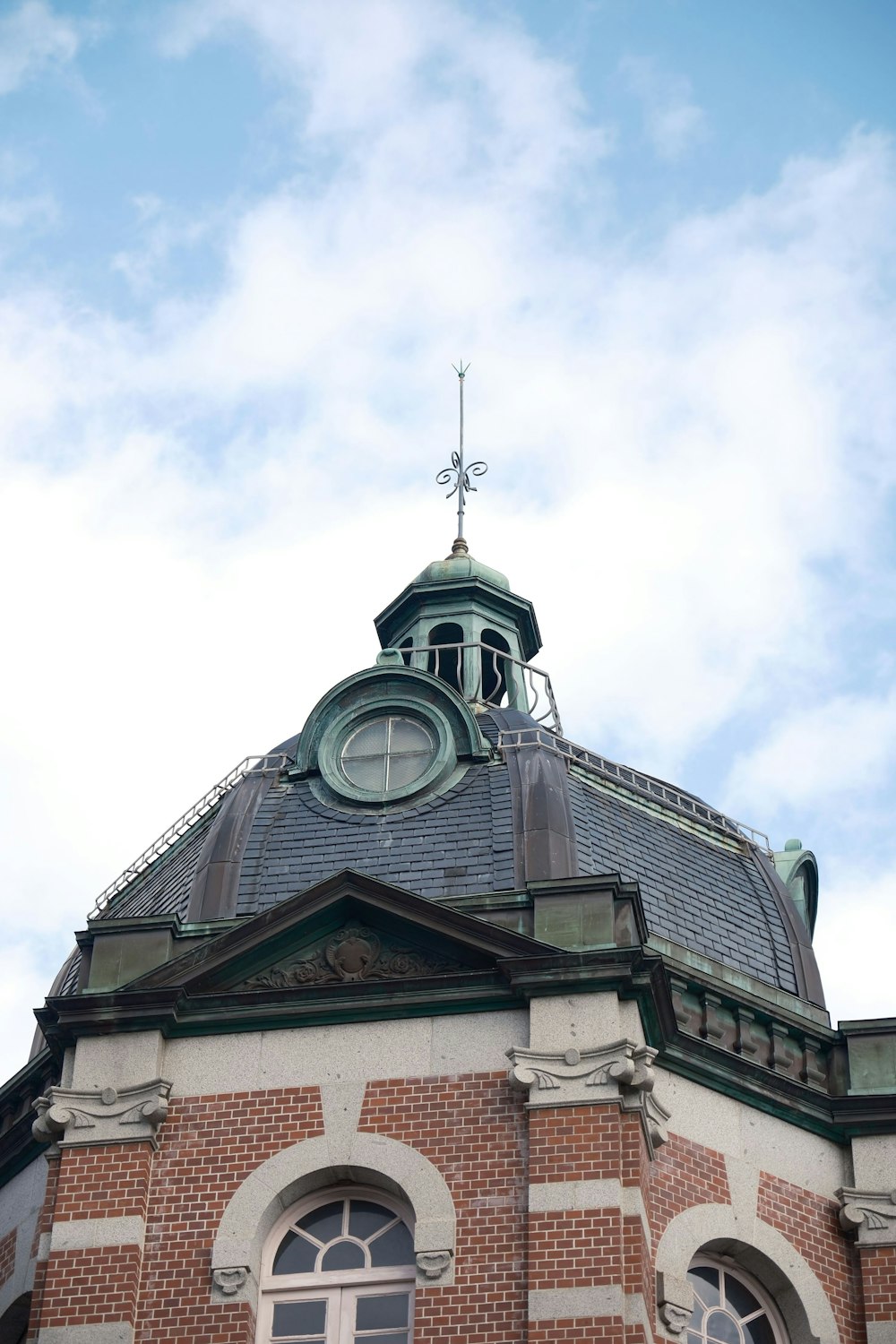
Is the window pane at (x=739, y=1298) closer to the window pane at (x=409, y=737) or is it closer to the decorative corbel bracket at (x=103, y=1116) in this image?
the decorative corbel bracket at (x=103, y=1116)

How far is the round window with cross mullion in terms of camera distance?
1104 inches

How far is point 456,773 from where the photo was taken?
28.0 metres

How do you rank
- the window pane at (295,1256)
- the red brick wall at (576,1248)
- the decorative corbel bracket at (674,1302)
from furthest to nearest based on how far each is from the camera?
the window pane at (295,1256)
the decorative corbel bracket at (674,1302)
the red brick wall at (576,1248)

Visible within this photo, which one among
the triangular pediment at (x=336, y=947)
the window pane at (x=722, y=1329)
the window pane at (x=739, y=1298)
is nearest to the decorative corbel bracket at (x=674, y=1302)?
the window pane at (x=722, y=1329)

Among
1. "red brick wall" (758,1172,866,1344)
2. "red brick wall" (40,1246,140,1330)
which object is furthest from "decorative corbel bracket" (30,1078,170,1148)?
"red brick wall" (758,1172,866,1344)

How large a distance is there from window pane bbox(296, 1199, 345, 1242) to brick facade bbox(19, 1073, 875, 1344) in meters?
0.68

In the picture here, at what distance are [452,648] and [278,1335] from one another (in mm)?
12434

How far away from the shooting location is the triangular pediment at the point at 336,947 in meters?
24.6

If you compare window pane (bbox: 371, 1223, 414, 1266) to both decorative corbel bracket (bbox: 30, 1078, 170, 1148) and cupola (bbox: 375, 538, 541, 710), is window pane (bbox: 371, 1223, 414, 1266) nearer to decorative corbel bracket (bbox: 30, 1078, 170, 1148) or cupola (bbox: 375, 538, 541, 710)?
decorative corbel bracket (bbox: 30, 1078, 170, 1148)

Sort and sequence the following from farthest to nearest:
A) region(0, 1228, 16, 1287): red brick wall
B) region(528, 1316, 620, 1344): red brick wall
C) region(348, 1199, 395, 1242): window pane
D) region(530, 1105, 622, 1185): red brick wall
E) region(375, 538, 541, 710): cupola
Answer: region(375, 538, 541, 710): cupola → region(0, 1228, 16, 1287): red brick wall → region(348, 1199, 395, 1242): window pane → region(530, 1105, 622, 1185): red brick wall → region(528, 1316, 620, 1344): red brick wall

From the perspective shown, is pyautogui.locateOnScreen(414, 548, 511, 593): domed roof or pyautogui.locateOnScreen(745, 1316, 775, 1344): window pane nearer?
pyautogui.locateOnScreen(745, 1316, 775, 1344): window pane

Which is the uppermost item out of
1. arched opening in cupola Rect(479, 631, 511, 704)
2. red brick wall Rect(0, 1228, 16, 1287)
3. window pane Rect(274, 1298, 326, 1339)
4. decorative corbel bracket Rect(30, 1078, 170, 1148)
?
arched opening in cupola Rect(479, 631, 511, 704)

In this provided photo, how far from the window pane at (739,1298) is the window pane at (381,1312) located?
3296 mm

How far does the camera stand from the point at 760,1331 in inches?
956
